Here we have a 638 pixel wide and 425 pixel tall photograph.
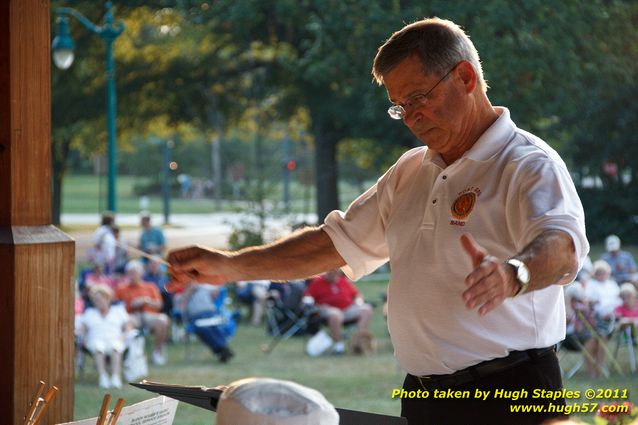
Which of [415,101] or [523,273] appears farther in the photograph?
[415,101]

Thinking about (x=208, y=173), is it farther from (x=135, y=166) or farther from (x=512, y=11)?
(x=512, y=11)

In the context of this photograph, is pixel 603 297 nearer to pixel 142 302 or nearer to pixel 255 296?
pixel 142 302

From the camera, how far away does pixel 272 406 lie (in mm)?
1434

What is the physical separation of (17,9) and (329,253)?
1008 millimetres

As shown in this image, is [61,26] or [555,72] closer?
[61,26]

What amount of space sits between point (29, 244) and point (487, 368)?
1101 millimetres

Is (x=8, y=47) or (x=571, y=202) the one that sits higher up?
(x=8, y=47)

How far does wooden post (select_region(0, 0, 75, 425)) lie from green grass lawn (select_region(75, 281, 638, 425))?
17.0 feet

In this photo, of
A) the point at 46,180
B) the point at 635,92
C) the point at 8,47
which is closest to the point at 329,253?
the point at 46,180

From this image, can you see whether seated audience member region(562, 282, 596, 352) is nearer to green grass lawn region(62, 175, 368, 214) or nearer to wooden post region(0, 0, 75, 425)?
wooden post region(0, 0, 75, 425)

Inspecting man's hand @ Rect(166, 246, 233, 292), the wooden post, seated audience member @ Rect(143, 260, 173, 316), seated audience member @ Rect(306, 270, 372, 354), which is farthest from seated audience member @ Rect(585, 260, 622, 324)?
the wooden post

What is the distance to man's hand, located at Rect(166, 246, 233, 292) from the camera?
2793mm

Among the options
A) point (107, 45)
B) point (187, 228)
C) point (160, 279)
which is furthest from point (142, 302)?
point (187, 228)

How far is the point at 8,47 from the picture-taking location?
8.07 feet
